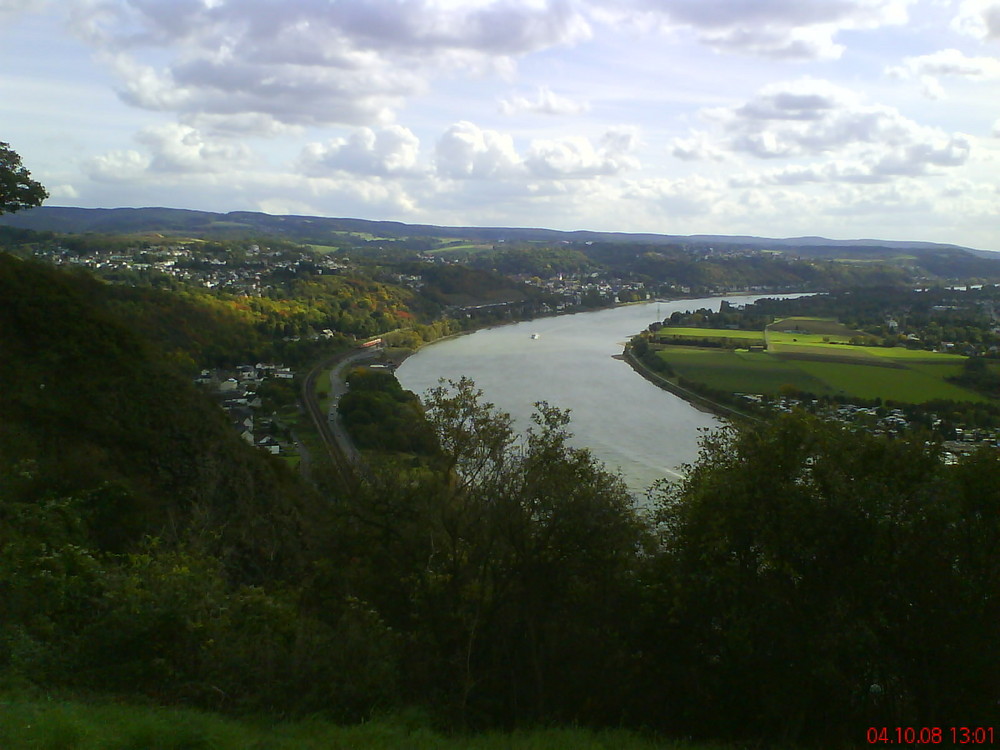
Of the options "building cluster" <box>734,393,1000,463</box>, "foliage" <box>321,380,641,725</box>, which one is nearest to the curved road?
"foliage" <box>321,380,641,725</box>

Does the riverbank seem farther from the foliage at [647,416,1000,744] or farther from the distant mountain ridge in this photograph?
the distant mountain ridge

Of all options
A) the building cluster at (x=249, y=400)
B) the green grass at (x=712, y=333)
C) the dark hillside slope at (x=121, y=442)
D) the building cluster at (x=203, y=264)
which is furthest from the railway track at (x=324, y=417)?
the green grass at (x=712, y=333)

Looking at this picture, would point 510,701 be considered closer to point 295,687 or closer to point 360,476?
point 295,687

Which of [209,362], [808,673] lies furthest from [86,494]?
[209,362]

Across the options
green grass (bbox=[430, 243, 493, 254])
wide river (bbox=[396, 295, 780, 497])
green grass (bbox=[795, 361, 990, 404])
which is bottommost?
wide river (bbox=[396, 295, 780, 497])

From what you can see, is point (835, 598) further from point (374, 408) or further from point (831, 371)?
point (831, 371)
